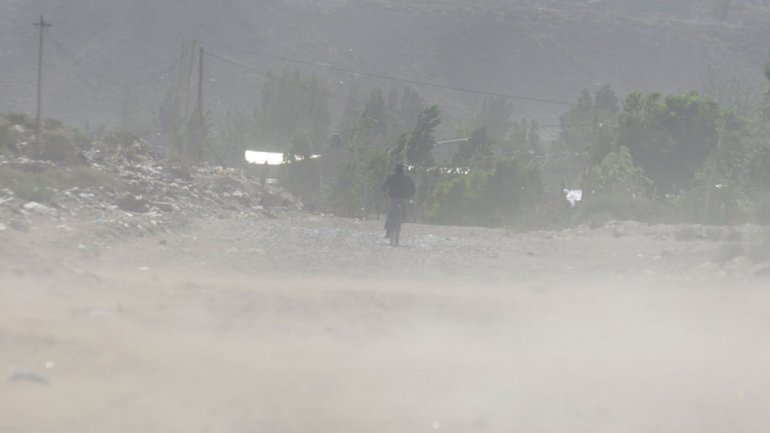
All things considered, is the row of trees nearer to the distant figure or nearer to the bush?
the bush

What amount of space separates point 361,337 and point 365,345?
0.33 m

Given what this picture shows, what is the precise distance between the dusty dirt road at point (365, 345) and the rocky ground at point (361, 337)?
0.03 meters

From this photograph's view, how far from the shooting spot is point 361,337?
9.92 metres

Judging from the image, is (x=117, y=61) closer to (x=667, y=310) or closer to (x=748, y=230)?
(x=748, y=230)

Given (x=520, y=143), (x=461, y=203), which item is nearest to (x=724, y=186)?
(x=461, y=203)

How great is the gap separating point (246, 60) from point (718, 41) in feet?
171

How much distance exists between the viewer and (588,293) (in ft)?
43.5

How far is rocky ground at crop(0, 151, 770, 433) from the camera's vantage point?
7777 mm

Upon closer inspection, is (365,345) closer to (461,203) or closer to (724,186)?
(461,203)

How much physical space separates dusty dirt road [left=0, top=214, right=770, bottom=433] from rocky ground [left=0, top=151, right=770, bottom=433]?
1.0 inches

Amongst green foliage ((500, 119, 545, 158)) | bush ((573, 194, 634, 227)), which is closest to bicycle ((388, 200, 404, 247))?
bush ((573, 194, 634, 227))

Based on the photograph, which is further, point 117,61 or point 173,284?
point 117,61

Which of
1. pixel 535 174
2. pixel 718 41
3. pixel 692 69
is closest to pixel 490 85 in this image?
pixel 692 69

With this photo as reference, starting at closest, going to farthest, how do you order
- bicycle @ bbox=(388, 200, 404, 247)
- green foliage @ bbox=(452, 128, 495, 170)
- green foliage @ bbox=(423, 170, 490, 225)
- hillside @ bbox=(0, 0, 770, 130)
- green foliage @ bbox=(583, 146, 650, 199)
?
bicycle @ bbox=(388, 200, 404, 247) → green foliage @ bbox=(583, 146, 650, 199) → green foliage @ bbox=(423, 170, 490, 225) → green foliage @ bbox=(452, 128, 495, 170) → hillside @ bbox=(0, 0, 770, 130)
